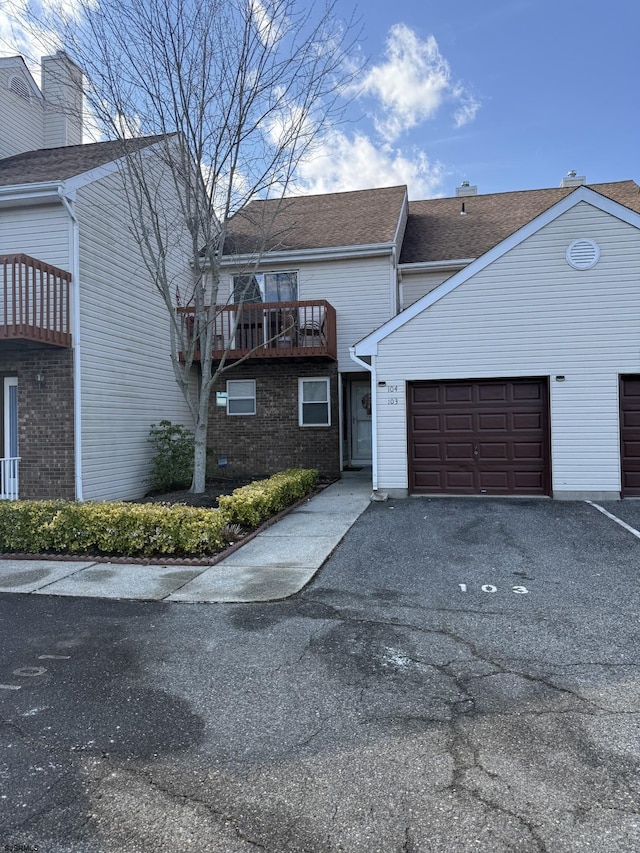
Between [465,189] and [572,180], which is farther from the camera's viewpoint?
[465,189]

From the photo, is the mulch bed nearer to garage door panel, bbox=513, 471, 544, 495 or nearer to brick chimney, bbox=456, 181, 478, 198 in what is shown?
garage door panel, bbox=513, 471, 544, 495

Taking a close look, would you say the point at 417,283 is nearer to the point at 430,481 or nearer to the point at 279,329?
the point at 279,329

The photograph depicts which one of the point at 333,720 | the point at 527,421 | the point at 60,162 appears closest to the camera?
the point at 333,720

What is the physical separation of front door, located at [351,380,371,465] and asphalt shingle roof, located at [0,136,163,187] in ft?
26.5

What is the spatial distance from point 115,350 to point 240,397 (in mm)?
4182

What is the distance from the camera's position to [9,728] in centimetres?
320

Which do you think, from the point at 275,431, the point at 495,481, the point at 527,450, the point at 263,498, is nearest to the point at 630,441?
the point at 527,450

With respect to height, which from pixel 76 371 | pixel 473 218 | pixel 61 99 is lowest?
pixel 76 371

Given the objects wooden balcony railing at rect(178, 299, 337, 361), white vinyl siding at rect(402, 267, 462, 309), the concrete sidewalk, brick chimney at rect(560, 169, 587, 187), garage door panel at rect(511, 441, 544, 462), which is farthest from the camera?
brick chimney at rect(560, 169, 587, 187)

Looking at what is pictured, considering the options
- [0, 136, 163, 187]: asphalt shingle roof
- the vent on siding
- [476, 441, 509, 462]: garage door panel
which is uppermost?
the vent on siding

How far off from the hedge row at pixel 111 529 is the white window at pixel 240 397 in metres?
7.11

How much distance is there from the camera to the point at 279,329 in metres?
13.6

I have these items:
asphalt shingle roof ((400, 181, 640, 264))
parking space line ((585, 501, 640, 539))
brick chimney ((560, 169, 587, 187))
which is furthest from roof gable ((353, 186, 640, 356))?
brick chimney ((560, 169, 587, 187))

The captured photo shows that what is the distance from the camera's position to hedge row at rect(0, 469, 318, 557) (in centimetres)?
700
